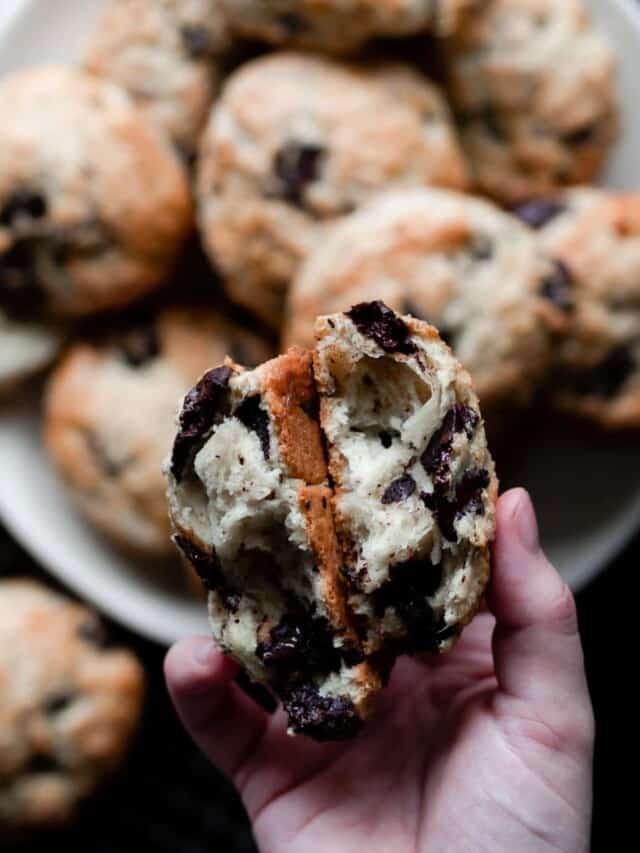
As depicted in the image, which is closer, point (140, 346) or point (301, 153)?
point (301, 153)

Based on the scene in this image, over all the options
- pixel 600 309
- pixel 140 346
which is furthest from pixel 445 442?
pixel 140 346

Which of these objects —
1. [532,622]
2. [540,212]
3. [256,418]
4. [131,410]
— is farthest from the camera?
[131,410]

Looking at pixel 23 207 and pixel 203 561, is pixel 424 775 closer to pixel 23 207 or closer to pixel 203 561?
pixel 203 561

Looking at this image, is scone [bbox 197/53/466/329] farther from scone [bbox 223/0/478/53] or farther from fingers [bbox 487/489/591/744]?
fingers [bbox 487/489/591/744]

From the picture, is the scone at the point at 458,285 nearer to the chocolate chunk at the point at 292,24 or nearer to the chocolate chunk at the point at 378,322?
the chocolate chunk at the point at 292,24

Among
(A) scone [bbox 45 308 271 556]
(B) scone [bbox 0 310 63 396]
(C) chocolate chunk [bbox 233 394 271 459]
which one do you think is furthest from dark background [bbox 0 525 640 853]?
(C) chocolate chunk [bbox 233 394 271 459]

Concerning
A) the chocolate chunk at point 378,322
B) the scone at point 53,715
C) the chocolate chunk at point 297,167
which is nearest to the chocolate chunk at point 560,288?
the chocolate chunk at point 297,167
